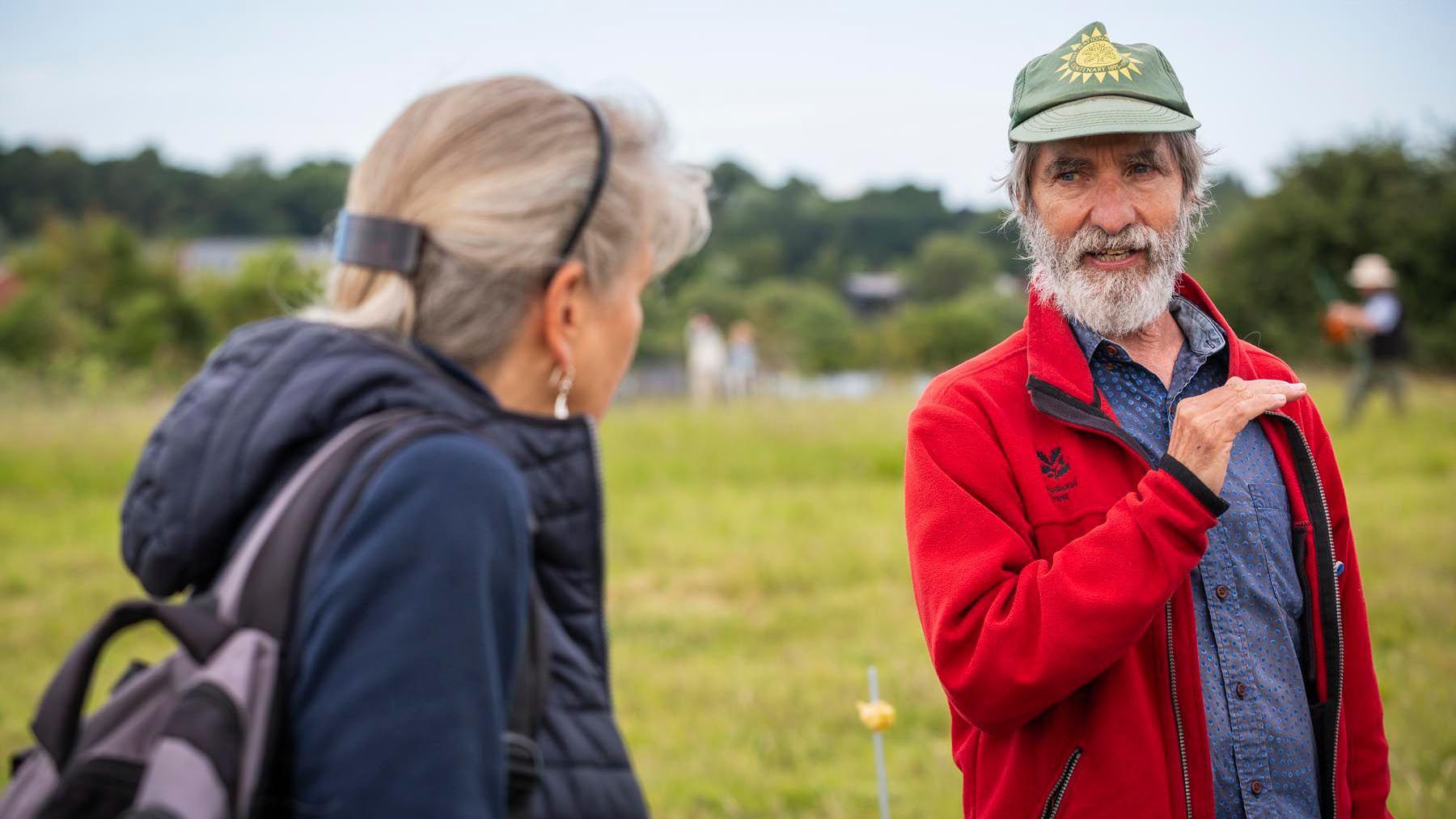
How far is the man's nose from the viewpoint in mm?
2320

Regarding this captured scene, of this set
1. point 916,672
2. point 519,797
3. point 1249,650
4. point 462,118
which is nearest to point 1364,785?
point 1249,650

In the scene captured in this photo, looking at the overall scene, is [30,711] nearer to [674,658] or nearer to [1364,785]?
[674,658]

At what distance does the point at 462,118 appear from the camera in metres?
1.56

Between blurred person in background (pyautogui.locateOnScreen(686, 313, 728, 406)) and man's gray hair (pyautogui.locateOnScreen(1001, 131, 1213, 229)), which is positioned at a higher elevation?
man's gray hair (pyautogui.locateOnScreen(1001, 131, 1213, 229))

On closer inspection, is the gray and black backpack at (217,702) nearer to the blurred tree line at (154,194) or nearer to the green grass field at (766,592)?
the green grass field at (766,592)

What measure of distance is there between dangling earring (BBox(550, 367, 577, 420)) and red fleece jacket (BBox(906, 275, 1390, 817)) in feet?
2.53

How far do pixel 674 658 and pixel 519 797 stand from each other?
18.3 ft

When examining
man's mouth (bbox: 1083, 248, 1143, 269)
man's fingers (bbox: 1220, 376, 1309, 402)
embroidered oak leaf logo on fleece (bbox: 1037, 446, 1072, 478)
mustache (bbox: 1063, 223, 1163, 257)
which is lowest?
embroidered oak leaf logo on fleece (bbox: 1037, 446, 1072, 478)

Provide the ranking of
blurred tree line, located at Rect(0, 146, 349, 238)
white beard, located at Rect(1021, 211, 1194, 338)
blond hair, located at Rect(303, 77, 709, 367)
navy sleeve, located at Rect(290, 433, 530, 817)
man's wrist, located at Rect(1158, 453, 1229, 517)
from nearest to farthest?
navy sleeve, located at Rect(290, 433, 530, 817)
blond hair, located at Rect(303, 77, 709, 367)
man's wrist, located at Rect(1158, 453, 1229, 517)
white beard, located at Rect(1021, 211, 1194, 338)
blurred tree line, located at Rect(0, 146, 349, 238)

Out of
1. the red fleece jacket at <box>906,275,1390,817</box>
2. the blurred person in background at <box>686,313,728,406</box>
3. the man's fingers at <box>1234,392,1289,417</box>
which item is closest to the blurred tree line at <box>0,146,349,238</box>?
the blurred person in background at <box>686,313,728,406</box>

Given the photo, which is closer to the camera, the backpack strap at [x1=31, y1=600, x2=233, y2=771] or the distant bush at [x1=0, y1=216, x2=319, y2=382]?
the backpack strap at [x1=31, y1=600, x2=233, y2=771]

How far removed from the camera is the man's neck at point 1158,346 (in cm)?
240

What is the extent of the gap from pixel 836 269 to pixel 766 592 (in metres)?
62.0

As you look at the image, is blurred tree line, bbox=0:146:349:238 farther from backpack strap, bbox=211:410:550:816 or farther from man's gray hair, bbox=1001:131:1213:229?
backpack strap, bbox=211:410:550:816
